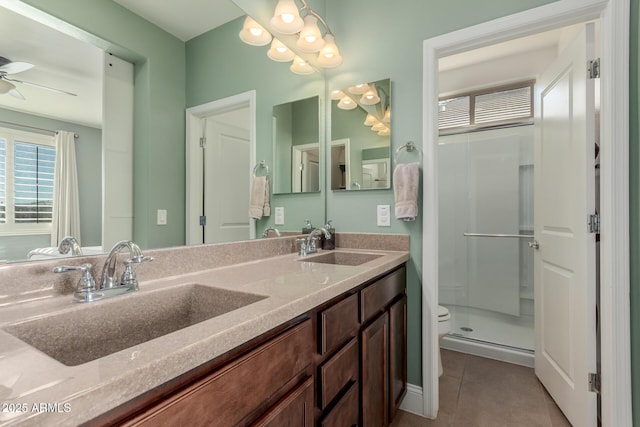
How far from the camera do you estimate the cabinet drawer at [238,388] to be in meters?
0.49

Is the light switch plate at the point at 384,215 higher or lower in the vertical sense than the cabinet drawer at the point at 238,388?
higher

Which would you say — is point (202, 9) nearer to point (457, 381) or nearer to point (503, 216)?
point (457, 381)

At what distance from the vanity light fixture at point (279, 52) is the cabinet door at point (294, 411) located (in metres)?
1.65

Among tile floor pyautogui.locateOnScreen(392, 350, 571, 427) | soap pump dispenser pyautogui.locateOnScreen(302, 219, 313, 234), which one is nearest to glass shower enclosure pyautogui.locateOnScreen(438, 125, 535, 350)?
tile floor pyautogui.locateOnScreen(392, 350, 571, 427)

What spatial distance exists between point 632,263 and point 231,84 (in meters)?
1.96

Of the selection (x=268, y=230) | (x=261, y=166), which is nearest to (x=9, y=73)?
(x=261, y=166)

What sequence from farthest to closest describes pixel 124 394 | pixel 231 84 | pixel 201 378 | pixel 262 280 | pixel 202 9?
1. pixel 231 84
2. pixel 202 9
3. pixel 262 280
4. pixel 201 378
5. pixel 124 394

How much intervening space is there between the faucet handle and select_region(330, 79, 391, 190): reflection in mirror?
1.48m

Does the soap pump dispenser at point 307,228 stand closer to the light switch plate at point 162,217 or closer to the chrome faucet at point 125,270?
the light switch plate at point 162,217

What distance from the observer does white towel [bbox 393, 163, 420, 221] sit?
66.5 inches

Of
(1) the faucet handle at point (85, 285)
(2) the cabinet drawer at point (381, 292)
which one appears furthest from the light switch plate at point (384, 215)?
(1) the faucet handle at point (85, 285)

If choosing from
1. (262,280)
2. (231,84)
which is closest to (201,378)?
(262,280)

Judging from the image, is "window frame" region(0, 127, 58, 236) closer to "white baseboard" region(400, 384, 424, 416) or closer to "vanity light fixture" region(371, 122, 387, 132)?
"vanity light fixture" region(371, 122, 387, 132)

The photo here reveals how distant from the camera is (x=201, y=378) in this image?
548 mm
